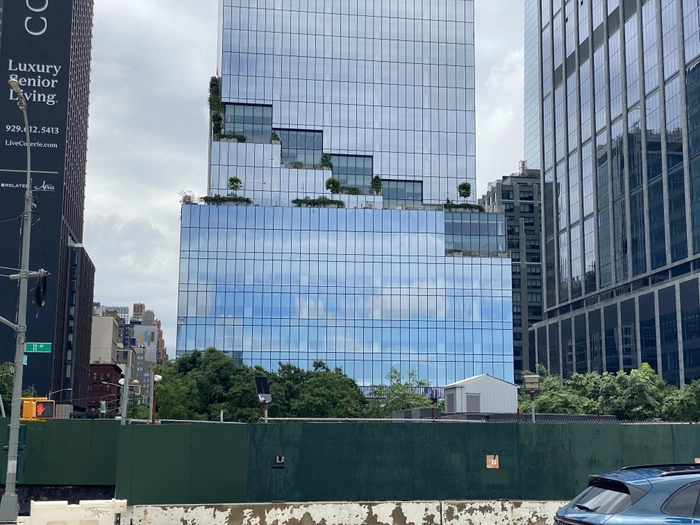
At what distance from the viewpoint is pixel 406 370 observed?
110625 millimetres

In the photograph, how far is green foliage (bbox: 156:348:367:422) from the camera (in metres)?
68.3

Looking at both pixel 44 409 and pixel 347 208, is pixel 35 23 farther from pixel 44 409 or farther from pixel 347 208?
pixel 44 409

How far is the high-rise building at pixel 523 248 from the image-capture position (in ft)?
584

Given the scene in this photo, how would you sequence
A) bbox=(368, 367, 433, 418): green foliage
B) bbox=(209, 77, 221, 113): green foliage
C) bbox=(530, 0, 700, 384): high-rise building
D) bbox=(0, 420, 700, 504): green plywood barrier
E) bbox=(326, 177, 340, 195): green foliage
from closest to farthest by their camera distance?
1. bbox=(0, 420, 700, 504): green plywood barrier
2. bbox=(368, 367, 433, 418): green foliage
3. bbox=(530, 0, 700, 384): high-rise building
4. bbox=(326, 177, 340, 195): green foliage
5. bbox=(209, 77, 221, 113): green foliage

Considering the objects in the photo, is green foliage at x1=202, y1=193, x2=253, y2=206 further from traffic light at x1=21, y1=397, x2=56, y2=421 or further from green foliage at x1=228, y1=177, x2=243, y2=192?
traffic light at x1=21, y1=397, x2=56, y2=421

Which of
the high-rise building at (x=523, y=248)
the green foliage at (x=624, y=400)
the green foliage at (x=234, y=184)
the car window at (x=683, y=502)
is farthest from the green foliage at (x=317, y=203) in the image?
the car window at (x=683, y=502)

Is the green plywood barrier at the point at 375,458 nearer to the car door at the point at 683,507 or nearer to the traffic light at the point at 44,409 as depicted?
the traffic light at the point at 44,409

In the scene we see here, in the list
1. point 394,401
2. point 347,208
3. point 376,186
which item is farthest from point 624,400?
point 376,186

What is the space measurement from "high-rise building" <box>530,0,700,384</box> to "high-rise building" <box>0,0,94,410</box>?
247ft

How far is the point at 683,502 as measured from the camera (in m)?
11.2

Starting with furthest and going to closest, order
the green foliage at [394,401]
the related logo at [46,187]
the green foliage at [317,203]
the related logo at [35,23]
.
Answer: the related logo at [46,187] → the related logo at [35,23] → the green foliage at [317,203] → the green foliage at [394,401]

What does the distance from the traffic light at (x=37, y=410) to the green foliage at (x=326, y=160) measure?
99.9 m

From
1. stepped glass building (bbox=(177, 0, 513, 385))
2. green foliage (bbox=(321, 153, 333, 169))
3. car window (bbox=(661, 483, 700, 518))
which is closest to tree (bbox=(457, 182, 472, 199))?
stepped glass building (bbox=(177, 0, 513, 385))

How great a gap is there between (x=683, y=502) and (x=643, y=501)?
0.57m
